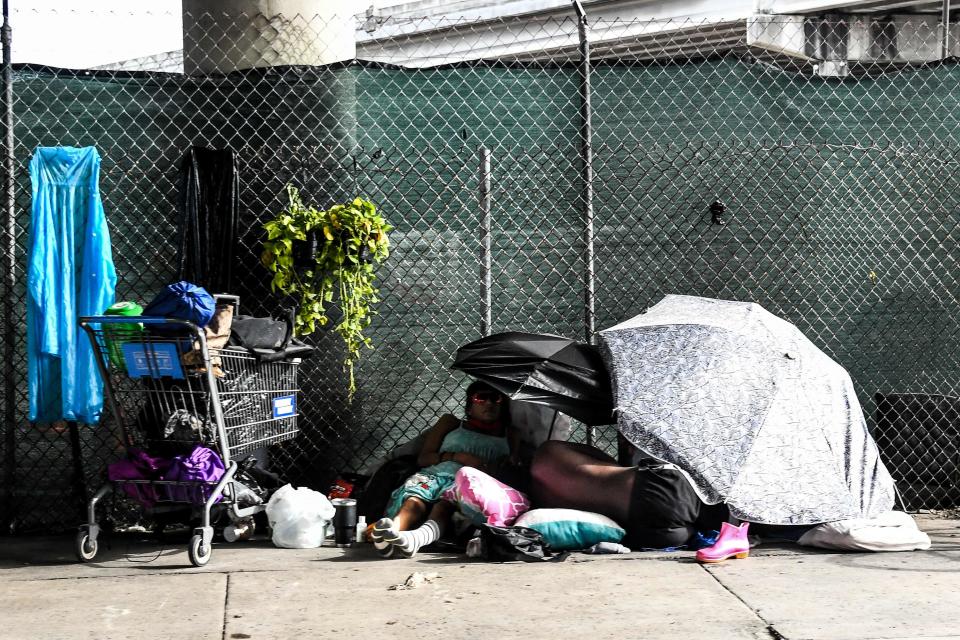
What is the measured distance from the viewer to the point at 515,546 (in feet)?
18.1

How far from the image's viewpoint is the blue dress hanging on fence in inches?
239

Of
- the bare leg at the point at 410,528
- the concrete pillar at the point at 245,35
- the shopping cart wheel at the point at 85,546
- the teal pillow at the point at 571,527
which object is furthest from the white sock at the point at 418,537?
the concrete pillar at the point at 245,35

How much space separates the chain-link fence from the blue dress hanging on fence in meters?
0.34

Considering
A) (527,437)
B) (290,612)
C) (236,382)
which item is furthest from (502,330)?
(290,612)

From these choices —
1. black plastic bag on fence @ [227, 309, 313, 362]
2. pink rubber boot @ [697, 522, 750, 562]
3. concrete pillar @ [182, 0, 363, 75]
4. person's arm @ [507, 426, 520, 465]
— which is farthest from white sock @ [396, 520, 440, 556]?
concrete pillar @ [182, 0, 363, 75]

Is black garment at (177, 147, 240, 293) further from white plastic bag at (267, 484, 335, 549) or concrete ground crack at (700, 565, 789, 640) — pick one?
concrete ground crack at (700, 565, 789, 640)

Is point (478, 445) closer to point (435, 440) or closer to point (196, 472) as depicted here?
point (435, 440)

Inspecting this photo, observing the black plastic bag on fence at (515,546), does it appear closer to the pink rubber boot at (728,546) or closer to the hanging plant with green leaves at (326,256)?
the pink rubber boot at (728,546)

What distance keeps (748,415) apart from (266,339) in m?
2.60

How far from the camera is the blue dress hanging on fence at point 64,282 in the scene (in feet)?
19.9

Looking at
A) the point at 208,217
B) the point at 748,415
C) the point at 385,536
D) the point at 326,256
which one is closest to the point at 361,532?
the point at 385,536

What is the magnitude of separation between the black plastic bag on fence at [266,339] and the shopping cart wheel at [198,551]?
1.01 meters

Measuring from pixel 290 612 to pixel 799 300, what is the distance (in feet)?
13.1

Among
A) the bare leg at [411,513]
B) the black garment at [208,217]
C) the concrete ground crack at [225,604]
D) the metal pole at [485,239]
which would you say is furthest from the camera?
the metal pole at [485,239]
